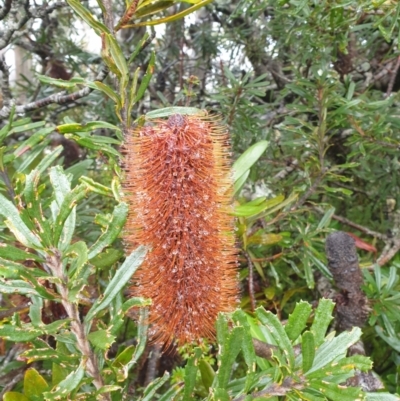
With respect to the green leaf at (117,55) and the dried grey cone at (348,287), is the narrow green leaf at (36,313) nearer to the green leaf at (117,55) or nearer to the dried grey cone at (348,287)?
the green leaf at (117,55)

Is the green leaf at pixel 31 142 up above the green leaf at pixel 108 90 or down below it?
below

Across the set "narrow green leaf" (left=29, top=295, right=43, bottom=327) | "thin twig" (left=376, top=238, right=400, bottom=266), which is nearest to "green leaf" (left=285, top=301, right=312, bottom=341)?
"narrow green leaf" (left=29, top=295, right=43, bottom=327)

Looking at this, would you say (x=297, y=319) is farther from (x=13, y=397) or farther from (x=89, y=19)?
(x=89, y=19)

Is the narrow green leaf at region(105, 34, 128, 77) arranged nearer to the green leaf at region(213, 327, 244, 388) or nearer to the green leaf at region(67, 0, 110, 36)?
the green leaf at region(67, 0, 110, 36)

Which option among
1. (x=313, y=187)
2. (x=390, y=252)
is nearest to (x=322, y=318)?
(x=313, y=187)

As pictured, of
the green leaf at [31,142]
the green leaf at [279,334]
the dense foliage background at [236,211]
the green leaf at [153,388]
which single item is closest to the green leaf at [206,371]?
the dense foliage background at [236,211]

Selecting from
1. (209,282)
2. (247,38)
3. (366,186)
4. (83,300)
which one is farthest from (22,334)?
(247,38)

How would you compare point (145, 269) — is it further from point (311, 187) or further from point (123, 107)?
point (311, 187)
